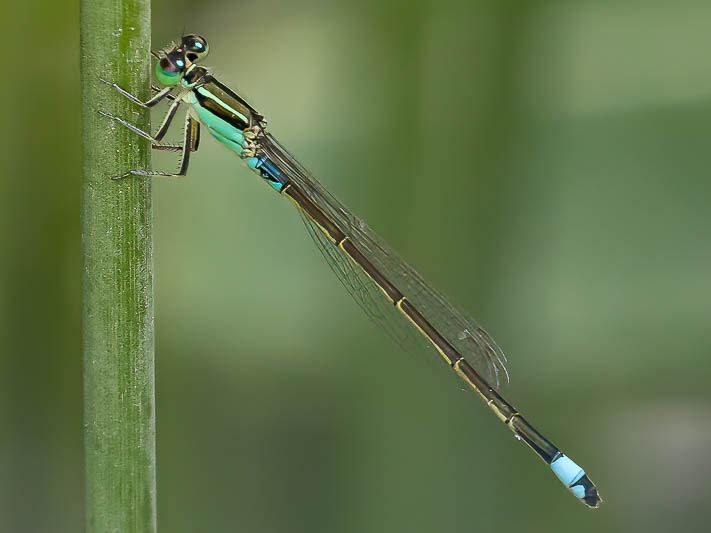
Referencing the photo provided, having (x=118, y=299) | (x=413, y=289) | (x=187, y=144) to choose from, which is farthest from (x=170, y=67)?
(x=413, y=289)

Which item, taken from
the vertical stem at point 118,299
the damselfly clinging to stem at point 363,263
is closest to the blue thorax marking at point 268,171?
the damselfly clinging to stem at point 363,263

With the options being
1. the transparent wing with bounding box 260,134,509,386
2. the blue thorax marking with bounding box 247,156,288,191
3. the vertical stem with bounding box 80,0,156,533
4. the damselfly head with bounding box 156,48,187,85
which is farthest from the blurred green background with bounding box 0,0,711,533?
the vertical stem with bounding box 80,0,156,533

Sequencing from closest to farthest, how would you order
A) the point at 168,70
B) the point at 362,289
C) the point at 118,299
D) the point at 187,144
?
the point at 118,299 < the point at 168,70 < the point at 187,144 < the point at 362,289

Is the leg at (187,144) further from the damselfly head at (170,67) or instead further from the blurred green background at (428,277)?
the blurred green background at (428,277)

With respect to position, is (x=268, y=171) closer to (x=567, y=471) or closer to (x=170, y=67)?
(x=170, y=67)

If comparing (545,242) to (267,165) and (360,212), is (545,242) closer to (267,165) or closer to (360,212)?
(360,212)

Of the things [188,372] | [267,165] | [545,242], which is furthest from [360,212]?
[188,372]

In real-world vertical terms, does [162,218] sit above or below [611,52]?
below
